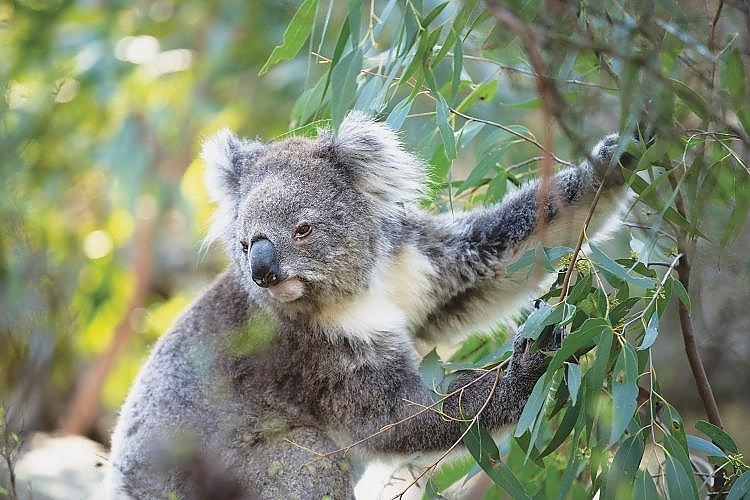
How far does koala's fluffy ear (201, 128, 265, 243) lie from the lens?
11.4 feet

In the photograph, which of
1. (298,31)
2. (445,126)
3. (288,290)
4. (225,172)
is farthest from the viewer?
(225,172)

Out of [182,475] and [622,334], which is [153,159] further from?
[622,334]

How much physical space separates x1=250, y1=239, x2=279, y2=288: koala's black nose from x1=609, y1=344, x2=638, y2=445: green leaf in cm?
108

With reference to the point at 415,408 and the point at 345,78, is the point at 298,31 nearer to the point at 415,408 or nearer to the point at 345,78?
the point at 345,78

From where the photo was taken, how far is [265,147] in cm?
354

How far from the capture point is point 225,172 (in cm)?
349

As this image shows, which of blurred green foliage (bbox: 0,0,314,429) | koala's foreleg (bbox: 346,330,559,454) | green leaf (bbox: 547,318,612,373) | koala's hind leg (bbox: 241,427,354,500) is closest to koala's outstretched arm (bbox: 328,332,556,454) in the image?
koala's foreleg (bbox: 346,330,559,454)

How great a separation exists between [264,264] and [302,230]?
0.22 meters

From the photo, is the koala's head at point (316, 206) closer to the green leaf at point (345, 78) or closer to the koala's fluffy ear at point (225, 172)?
the koala's fluffy ear at point (225, 172)

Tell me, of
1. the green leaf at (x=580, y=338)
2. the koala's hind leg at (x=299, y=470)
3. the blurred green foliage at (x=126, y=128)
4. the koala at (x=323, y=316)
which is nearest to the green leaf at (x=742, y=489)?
the green leaf at (x=580, y=338)

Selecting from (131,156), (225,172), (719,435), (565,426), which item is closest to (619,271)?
(565,426)

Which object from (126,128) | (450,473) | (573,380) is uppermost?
(573,380)

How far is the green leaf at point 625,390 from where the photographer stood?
223 centimetres

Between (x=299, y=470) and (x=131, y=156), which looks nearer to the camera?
(x=299, y=470)
